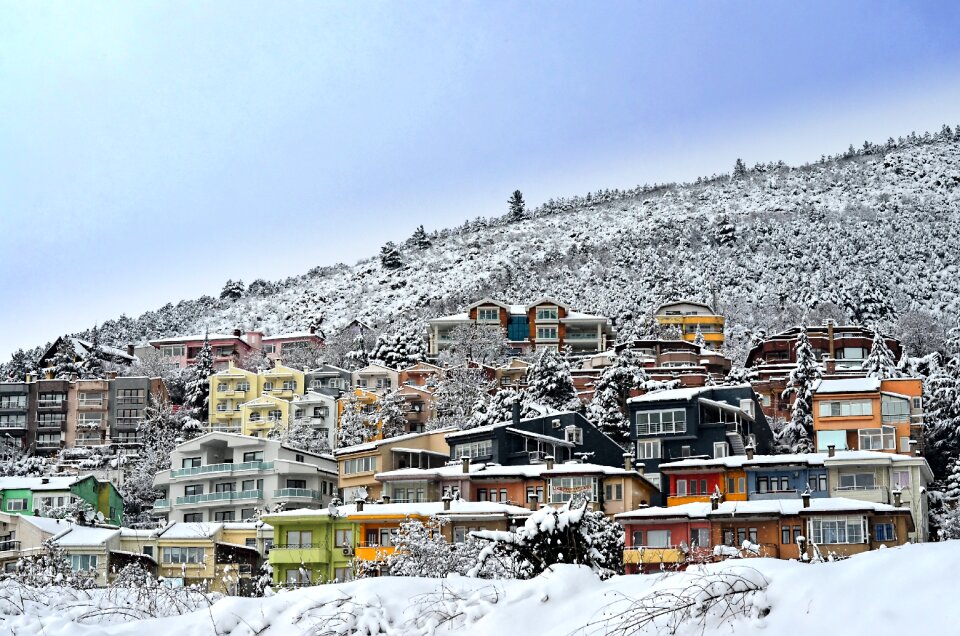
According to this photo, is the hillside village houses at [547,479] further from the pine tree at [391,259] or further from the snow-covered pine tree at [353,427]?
the pine tree at [391,259]

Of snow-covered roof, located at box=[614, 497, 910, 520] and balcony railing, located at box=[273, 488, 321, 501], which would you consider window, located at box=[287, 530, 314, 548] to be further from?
balcony railing, located at box=[273, 488, 321, 501]

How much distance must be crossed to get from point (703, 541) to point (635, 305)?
67.0m

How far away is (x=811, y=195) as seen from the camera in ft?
583

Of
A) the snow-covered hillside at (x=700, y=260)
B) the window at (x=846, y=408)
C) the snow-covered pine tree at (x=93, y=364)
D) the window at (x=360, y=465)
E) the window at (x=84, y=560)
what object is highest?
the snow-covered hillside at (x=700, y=260)

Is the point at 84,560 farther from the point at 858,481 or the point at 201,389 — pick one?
the point at 201,389

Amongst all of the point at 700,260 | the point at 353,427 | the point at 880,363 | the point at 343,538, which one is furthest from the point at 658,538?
the point at 700,260

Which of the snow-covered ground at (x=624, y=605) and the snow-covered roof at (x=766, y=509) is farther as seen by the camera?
the snow-covered roof at (x=766, y=509)

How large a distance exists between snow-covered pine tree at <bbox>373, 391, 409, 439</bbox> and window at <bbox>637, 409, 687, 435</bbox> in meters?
20.3

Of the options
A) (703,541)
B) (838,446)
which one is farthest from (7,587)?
(838,446)

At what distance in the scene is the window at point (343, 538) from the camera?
49.8 meters

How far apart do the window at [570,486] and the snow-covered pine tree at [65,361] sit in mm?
52279

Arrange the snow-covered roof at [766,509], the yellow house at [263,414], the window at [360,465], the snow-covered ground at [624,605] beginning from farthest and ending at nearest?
the yellow house at [263,414]
the window at [360,465]
the snow-covered roof at [766,509]
the snow-covered ground at [624,605]

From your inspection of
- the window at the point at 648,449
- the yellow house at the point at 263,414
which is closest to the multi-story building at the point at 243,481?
the yellow house at the point at 263,414

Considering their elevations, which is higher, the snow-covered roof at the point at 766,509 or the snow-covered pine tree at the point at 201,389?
the snow-covered pine tree at the point at 201,389
